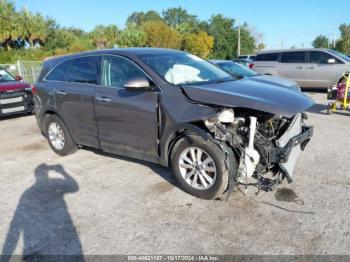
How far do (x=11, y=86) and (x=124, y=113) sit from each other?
6.99 m

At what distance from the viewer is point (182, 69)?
15.9 feet

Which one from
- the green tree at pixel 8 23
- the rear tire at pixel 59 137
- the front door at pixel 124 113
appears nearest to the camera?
the front door at pixel 124 113

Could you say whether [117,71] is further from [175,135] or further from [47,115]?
[47,115]

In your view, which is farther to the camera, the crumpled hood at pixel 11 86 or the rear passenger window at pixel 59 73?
the crumpled hood at pixel 11 86

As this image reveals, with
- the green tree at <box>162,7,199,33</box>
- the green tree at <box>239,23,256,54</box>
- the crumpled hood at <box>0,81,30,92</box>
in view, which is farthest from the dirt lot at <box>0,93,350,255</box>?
the green tree at <box>162,7,199,33</box>

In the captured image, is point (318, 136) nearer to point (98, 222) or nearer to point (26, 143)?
point (98, 222)

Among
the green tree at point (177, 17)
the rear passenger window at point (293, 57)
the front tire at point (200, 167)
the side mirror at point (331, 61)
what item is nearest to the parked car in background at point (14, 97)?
the front tire at point (200, 167)

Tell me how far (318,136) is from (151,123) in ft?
Result: 13.2

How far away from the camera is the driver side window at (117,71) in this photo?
15.5 feet

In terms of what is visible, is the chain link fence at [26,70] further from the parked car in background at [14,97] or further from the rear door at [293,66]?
the rear door at [293,66]

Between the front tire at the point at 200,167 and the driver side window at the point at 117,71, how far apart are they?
1212 millimetres

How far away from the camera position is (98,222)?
3824 mm

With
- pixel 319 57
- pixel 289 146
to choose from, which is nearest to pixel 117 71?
pixel 289 146

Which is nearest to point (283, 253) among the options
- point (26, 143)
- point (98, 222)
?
point (98, 222)
